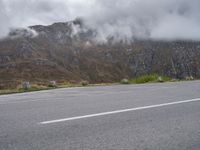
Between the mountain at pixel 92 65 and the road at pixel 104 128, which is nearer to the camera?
the road at pixel 104 128

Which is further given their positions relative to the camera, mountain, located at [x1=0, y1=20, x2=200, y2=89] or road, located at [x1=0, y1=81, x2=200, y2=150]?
mountain, located at [x1=0, y1=20, x2=200, y2=89]

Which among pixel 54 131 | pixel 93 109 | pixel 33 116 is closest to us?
pixel 54 131

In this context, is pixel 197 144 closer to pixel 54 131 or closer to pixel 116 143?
pixel 116 143

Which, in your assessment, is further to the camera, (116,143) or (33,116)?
(33,116)

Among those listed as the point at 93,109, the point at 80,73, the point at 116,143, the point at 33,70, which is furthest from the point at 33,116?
the point at 80,73

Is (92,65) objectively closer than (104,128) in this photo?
No

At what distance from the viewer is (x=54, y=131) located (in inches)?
247

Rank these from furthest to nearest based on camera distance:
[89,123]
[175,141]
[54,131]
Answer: [89,123] < [54,131] < [175,141]

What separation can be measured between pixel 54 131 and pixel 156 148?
192 cm

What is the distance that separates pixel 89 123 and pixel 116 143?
1.62m

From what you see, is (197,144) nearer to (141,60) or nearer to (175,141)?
(175,141)

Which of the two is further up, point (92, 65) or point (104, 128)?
point (92, 65)

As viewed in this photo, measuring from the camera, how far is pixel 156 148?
517 cm

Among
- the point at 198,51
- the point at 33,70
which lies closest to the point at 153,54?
the point at 198,51
